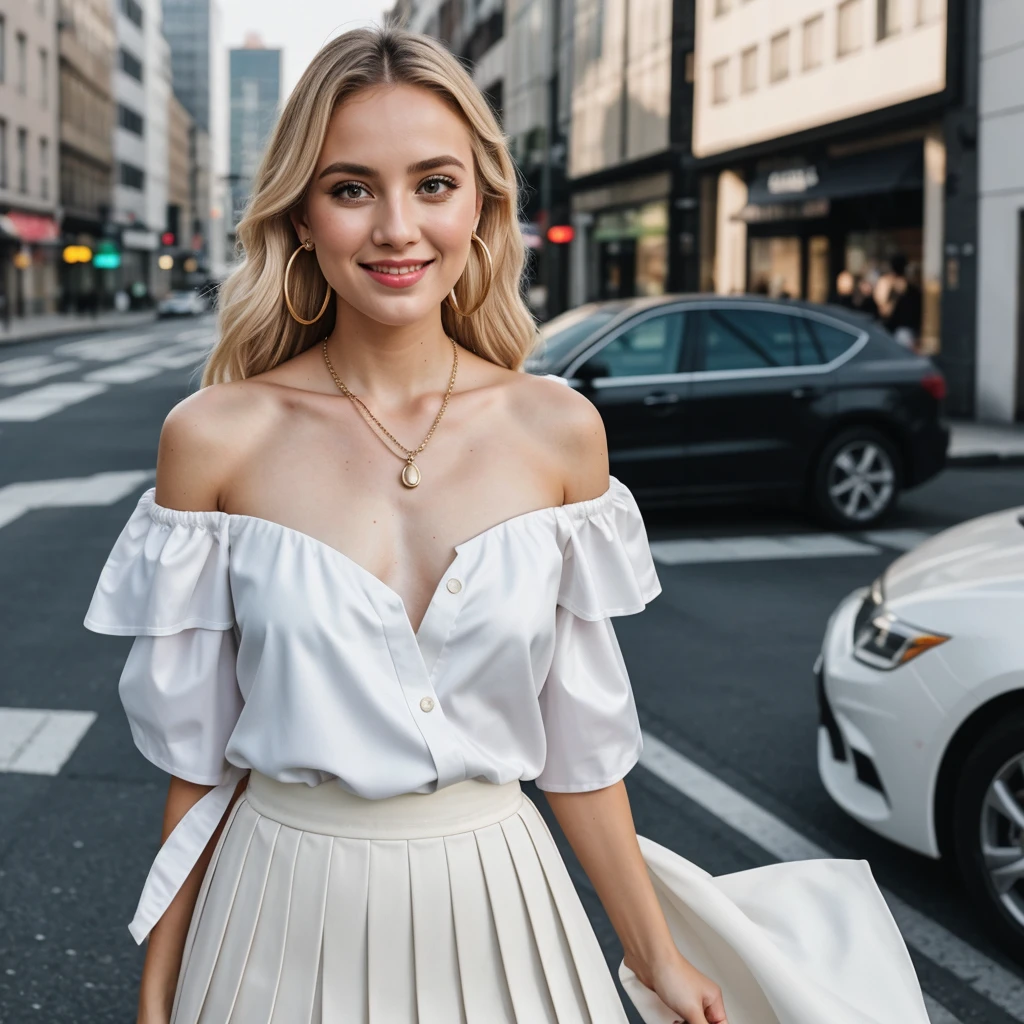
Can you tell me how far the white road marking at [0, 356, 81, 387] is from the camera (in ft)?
79.4

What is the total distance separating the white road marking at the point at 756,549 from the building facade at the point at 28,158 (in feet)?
148

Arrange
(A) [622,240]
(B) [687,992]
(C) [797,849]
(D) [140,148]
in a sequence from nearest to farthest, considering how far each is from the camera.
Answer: (B) [687,992]
(C) [797,849]
(A) [622,240]
(D) [140,148]

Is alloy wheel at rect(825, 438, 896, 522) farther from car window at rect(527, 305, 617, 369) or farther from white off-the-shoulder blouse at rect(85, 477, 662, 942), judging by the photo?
white off-the-shoulder blouse at rect(85, 477, 662, 942)

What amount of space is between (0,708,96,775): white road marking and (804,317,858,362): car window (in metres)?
6.22

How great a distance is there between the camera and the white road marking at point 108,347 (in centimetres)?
3275

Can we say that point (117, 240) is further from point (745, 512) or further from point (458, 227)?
point (458, 227)

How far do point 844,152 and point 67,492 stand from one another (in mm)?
15112

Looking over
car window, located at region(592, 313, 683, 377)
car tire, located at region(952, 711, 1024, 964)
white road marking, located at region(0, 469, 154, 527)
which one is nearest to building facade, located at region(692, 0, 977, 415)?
car window, located at region(592, 313, 683, 377)

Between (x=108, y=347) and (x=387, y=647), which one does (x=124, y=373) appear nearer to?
(x=108, y=347)

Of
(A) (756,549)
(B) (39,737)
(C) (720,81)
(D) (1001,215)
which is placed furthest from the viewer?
(C) (720,81)

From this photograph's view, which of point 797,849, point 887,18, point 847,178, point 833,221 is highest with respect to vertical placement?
point 887,18

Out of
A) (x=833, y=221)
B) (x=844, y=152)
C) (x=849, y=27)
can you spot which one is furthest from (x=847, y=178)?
(x=849, y=27)

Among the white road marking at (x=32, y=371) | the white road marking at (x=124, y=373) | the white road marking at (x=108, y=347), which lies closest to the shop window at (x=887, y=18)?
the white road marking at (x=124, y=373)

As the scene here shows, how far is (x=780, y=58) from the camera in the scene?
84.5ft
